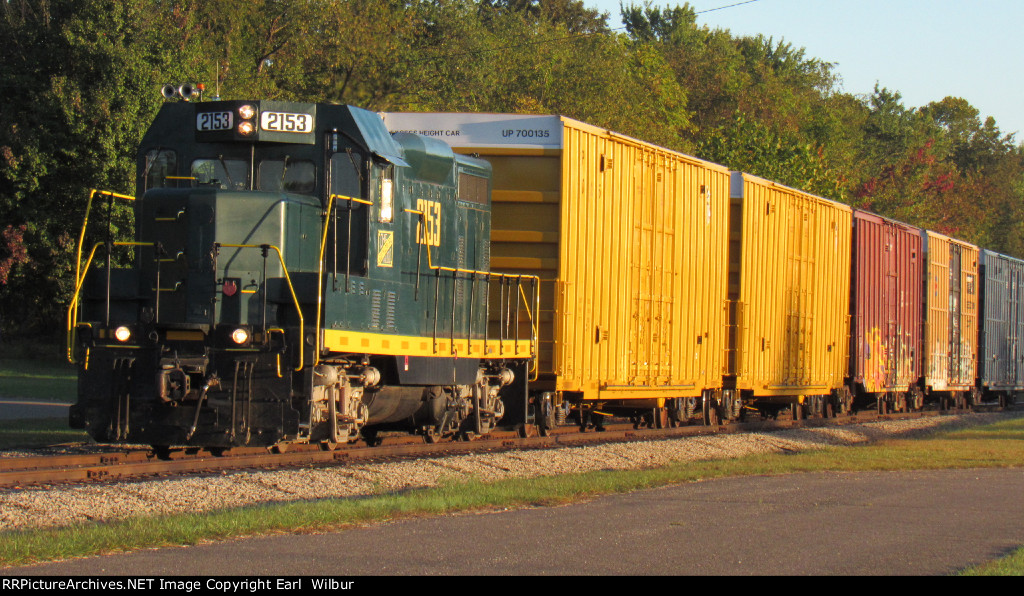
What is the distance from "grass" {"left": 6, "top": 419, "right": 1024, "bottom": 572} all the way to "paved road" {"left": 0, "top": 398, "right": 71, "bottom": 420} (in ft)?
42.9

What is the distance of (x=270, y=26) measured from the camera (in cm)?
4831

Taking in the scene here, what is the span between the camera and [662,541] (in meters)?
8.55

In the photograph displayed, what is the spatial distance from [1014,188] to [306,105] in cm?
10498

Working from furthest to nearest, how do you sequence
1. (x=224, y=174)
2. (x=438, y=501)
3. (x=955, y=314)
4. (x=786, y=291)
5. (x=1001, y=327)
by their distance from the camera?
(x=1001, y=327) < (x=955, y=314) < (x=786, y=291) < (x=224, y=174) < (x=438, y=501)

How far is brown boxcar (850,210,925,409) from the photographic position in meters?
25.4

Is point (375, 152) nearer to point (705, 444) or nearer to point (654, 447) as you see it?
point (654, 447)

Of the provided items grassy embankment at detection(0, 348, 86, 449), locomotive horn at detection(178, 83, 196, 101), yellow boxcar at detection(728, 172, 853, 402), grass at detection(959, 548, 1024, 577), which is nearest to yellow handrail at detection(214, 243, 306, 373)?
locomotive horn at detection(178, 83, 196, 101)

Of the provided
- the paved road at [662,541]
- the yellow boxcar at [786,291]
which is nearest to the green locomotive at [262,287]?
the paved road at [662,541]

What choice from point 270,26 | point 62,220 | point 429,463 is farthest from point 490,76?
point 429,463

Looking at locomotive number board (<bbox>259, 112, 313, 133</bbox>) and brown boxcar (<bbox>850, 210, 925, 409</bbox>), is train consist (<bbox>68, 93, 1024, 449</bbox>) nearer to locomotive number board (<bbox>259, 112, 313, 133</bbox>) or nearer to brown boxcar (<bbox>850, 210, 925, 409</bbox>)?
locomotive number board (<bbox>259, 112, 313, 133</bbox>)

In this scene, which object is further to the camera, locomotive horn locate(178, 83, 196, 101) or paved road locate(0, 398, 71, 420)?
paved road locate(0, 398, 71, 420)

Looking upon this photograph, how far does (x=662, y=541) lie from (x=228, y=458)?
6.59 metres

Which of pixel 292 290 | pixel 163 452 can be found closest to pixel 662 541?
pixel 292 290

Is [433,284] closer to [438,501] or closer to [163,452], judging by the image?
[163,452]
